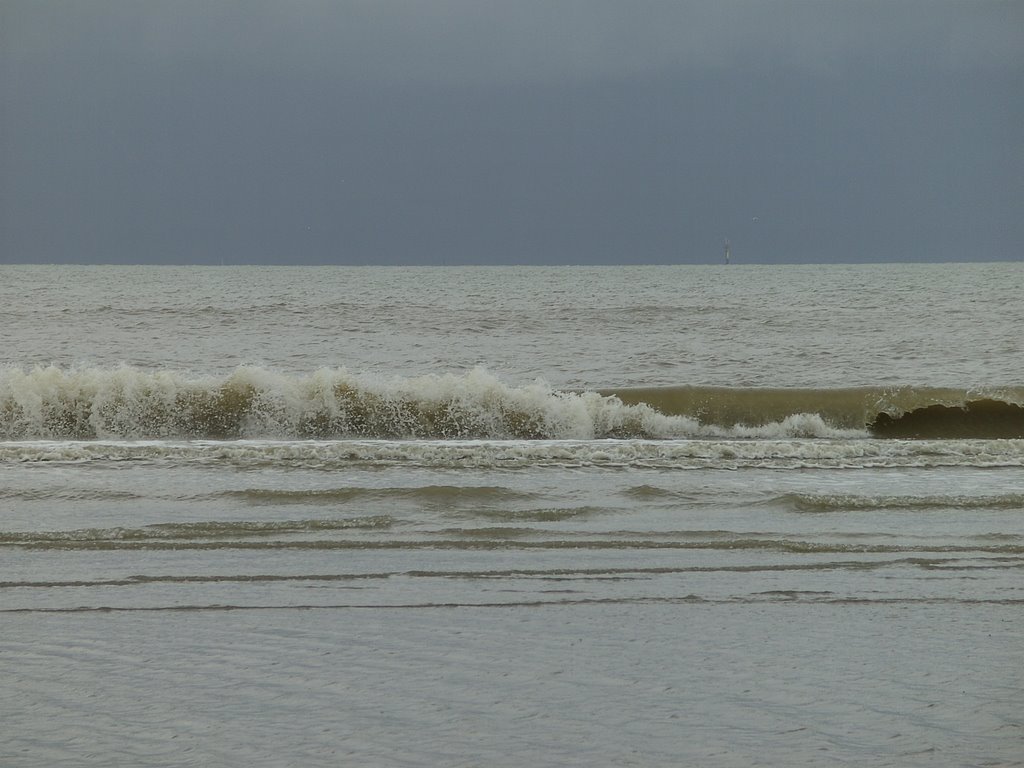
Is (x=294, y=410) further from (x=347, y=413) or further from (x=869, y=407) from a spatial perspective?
(x=869, y=407)

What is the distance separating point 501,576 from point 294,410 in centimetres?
993

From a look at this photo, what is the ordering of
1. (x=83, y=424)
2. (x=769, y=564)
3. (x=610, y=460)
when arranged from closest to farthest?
(x=769, y=564), (x=610, y=460), (x=83, y=424)

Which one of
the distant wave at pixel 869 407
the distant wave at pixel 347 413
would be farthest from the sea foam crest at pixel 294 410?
the distant wave at pixel 869 407

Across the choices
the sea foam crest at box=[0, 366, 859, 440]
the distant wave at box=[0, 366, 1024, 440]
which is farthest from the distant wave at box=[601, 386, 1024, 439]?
the sea foam crest at box=[0, 366, 859, 440]

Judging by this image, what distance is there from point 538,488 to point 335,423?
6.56 m

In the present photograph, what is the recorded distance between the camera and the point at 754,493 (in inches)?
395

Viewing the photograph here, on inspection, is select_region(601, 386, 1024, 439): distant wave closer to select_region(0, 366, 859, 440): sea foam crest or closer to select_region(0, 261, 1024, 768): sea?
select_region(0, 261, 1024, 768): sea

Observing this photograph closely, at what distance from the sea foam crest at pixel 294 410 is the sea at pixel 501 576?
0.04 meters

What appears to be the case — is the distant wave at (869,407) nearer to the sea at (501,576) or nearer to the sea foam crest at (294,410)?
the sea at (501,576)

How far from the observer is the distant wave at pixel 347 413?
16.1 meters

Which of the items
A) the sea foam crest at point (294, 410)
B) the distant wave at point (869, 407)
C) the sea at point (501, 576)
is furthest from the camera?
the distant wave at point (869, 407)

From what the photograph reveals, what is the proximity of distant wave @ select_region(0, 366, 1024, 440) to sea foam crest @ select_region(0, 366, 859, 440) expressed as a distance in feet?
0.05

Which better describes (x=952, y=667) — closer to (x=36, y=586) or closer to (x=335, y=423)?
(x=36, y=586)

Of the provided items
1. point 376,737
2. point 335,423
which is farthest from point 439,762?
point 335,423
